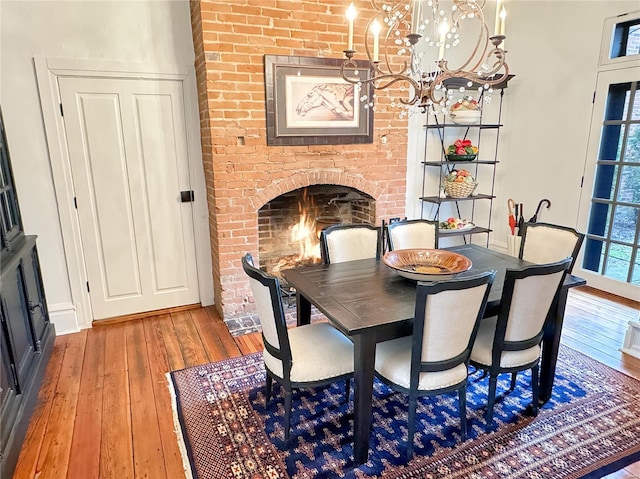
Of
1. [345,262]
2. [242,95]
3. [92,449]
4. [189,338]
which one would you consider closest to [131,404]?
[92,449]

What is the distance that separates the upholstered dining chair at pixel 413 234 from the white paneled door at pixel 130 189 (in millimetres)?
1853

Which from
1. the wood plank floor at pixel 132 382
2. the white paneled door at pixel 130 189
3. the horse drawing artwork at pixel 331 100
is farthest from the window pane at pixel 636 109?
the white paneled door at pixel 130 189

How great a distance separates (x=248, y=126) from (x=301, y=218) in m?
1.13

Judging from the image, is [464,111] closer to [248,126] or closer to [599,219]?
[599,219]

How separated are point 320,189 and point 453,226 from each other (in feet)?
5.02

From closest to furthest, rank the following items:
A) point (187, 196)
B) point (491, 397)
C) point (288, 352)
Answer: point (288, 352), point (491, 397), point (187, 196)

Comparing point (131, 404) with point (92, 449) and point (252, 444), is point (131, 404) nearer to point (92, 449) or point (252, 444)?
point (92, 449)

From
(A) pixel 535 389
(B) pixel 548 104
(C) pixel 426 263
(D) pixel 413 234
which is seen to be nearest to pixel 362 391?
(C) pixel 426 263

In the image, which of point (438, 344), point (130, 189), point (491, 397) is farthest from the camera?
point (130, 189)

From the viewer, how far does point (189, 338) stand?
10.5ft

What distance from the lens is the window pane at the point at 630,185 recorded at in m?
3.64

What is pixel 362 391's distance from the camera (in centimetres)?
184

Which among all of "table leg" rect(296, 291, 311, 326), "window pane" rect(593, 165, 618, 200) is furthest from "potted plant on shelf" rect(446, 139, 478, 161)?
"table leg" rect(296, 291, 311, 326)

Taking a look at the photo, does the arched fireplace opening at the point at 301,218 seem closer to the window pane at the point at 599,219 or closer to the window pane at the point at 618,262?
the window pane at the point at 599,219
